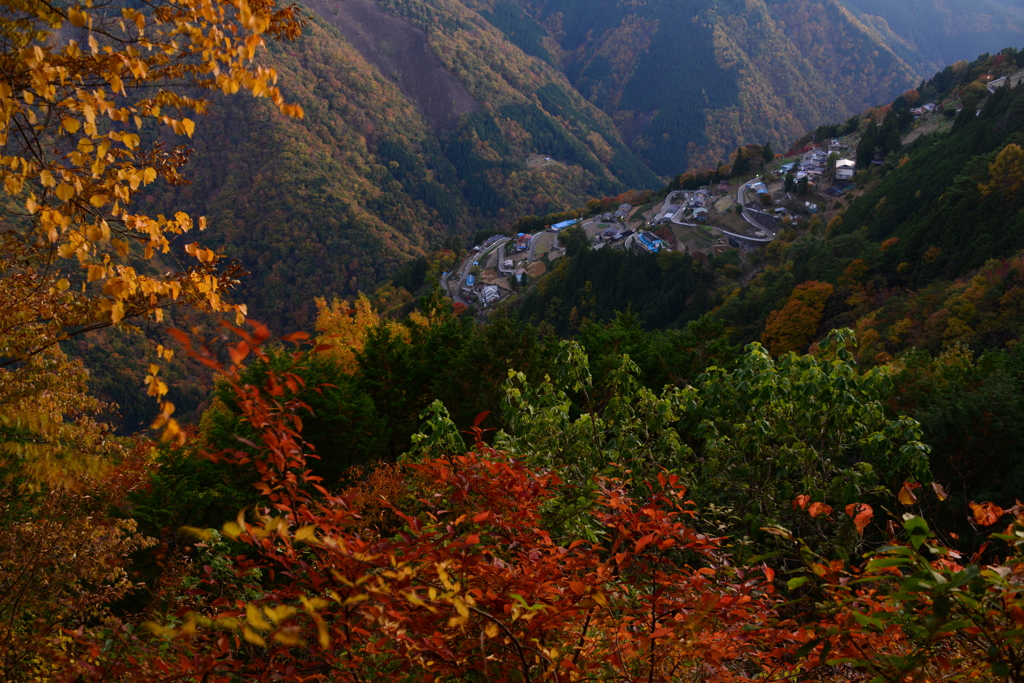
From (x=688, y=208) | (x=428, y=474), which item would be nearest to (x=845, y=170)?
(x=688, y=208)

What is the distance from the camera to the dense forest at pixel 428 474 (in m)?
2.58

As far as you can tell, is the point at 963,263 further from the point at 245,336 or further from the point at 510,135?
the point at 510,135

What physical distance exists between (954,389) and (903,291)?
38.8 metres

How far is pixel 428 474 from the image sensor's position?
4.34 meters

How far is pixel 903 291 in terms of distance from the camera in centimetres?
4788

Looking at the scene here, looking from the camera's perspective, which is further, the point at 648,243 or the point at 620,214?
the point at 620,214

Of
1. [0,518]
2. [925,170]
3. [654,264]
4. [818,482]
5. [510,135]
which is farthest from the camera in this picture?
[510,135]

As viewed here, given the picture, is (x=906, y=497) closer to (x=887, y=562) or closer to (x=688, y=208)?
(x=887, y=562)

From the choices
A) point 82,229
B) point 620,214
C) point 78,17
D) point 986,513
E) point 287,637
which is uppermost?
point 620,214

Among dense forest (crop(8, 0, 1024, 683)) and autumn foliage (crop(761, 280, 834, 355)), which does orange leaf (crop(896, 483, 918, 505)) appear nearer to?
dense forest (crop(8, 0, 1024, 683))

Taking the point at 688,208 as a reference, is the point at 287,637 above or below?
below

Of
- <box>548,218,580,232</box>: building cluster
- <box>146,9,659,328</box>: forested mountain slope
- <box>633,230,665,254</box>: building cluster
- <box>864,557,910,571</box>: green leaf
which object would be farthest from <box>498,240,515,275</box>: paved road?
<box>864,557,910,571</box>: green leaf

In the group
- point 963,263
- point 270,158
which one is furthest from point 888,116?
point 270,158

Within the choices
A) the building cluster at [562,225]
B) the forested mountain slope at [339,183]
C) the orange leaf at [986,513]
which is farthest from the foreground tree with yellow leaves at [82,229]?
the forested mountain slope at [339,183]
